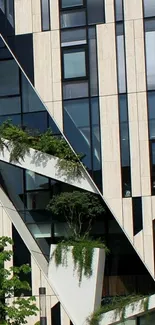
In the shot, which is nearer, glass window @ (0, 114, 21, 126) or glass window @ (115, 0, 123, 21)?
glass window @ (115, 0, 123, 21)

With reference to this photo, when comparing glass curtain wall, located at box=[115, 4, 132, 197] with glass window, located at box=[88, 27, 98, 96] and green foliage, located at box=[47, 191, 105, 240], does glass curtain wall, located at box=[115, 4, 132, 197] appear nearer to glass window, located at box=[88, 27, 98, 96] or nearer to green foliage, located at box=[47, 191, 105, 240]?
glass window, located at box=[88, 27, 98, 96]

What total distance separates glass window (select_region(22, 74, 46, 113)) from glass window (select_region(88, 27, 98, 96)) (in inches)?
120

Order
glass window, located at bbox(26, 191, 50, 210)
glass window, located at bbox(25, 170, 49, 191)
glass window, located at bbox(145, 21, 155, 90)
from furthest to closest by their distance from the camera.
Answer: glass window, located at bbox(25, 170, 49, 191)
glass window, located at bbox(26, 191, 50, 210)
glass window, located at bbox(145, 21, 155, 90)

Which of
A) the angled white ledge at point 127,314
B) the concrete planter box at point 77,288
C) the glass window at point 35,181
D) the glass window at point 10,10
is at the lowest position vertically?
the angled white ledge at point 127,314

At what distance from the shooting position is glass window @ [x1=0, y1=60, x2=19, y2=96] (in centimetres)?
3013

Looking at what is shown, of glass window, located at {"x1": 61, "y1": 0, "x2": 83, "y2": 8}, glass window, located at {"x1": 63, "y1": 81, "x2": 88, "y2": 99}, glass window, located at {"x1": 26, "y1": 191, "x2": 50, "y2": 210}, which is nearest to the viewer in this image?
glass window, located at {"x1": 63, "y1": 81, "x2": 88, "y2": 99}

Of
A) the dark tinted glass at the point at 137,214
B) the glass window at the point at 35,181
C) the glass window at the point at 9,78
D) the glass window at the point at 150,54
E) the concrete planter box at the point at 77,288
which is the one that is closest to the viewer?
the dark tinted glass at the point at 137,214

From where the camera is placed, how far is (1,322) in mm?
21203

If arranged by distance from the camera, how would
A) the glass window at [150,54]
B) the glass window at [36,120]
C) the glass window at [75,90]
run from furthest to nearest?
the glass window at [36,120] → the glass window at [75,90] → the glass window at [150,54]

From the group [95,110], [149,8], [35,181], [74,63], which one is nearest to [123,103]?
[95,110]

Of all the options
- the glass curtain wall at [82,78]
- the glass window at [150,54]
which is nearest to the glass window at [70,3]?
the glass curtain wall at [82,78]

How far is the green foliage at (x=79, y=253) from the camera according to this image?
26.4 meters

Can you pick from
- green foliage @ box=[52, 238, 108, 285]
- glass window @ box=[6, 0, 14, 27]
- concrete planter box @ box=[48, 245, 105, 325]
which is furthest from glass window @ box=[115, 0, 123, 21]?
concrete planter box @ box=[48, 245, 105, 325]

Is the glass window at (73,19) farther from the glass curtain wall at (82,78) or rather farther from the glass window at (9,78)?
the glass window at (9,78)
